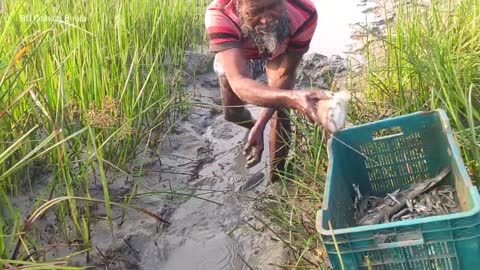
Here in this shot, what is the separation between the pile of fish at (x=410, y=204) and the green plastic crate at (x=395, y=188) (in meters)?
0.03

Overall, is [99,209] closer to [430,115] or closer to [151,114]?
[151,114]

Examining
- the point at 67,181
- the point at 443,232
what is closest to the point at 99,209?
the point at 67,181

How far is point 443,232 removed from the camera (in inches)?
56.6

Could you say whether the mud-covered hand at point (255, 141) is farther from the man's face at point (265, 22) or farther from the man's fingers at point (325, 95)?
the man's fingers at point (325, 95)

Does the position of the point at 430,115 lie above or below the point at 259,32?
below

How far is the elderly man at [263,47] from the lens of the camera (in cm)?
234

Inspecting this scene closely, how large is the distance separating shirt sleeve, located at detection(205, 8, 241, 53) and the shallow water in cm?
238

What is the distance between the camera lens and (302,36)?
9.17 ft

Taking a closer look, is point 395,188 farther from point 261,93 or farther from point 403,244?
point 403,244

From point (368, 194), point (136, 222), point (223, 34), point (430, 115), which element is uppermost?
point (223, 34)

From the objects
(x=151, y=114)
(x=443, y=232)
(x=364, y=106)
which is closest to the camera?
(x=443, y=232)

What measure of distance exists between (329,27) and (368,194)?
342 cm

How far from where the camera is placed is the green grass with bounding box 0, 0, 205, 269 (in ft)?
6.89

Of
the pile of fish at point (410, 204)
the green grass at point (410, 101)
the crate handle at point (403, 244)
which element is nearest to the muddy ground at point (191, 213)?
the green grass at point (410, 101)
